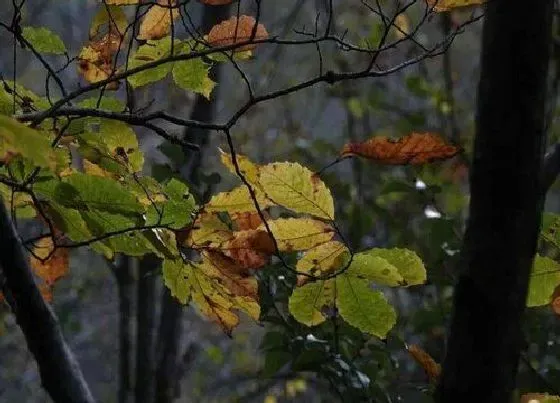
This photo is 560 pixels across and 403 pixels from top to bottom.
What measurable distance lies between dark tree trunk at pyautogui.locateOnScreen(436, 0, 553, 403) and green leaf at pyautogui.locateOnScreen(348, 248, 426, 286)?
0.10m

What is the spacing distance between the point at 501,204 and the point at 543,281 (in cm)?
21

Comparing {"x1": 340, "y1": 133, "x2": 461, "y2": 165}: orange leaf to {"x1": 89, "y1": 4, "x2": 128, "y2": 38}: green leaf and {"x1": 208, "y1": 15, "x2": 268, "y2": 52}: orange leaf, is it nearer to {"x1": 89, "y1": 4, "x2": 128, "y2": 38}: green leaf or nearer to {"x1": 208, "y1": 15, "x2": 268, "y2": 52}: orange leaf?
{"x1": 208, "y1": 15, "x2": 268, "y2": 52}: orange leaf

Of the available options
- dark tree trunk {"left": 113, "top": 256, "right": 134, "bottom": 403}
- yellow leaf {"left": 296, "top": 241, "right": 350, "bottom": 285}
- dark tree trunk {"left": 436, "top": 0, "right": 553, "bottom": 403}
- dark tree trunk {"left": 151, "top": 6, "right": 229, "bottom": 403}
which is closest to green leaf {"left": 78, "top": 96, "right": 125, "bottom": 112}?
yellow leaf {"left": 296, "top": 241, "right": 350, "bottom": 285}

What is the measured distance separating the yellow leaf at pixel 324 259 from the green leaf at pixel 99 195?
0.16 m

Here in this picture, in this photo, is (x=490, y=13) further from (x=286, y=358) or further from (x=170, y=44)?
(x=286, y=358)

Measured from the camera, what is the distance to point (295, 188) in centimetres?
60

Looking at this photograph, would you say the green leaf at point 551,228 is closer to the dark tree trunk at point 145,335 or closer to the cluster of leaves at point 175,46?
the cluster of leaves at point 175,46

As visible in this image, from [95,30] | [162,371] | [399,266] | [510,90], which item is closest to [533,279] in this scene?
[399,266]

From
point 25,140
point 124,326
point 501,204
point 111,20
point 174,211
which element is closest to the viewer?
point 25,140

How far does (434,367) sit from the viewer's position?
712mm

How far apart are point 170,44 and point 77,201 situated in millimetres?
178

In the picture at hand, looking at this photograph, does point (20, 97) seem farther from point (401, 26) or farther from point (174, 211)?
point (401, 26)

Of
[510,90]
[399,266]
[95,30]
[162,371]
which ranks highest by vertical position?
[95,30]

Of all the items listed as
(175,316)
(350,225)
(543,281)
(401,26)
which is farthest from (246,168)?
(350,225)
